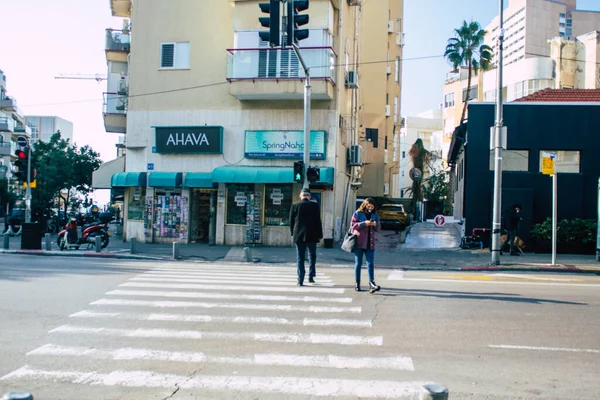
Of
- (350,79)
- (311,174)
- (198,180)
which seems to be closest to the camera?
(311,174)

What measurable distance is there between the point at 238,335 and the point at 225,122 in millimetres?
17987

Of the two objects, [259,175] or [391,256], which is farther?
[259,175]

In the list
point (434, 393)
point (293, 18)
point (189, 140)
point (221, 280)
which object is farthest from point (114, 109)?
point (434, 393)

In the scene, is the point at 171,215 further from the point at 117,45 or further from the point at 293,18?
the point at 293,18

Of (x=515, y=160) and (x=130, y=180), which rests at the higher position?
(x=515, y=160)

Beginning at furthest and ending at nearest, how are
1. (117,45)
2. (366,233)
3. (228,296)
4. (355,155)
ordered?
(117,45) < (355,155) < (366,233) < (228,296)

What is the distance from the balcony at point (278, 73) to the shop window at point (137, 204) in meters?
6.26

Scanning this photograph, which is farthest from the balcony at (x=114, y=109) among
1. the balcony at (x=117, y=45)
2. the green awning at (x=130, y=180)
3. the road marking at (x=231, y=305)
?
the road marking at (x=231, y=305)

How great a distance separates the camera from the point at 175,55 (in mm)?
25172

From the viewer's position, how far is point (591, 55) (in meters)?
53.2

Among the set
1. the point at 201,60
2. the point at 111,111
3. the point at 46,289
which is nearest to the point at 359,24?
the point at 201,60

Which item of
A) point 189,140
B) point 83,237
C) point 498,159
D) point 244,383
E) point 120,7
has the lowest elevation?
point 244,383

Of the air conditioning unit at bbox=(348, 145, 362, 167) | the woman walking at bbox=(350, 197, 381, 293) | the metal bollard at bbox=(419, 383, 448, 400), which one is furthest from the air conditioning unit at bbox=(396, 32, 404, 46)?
the metal bollard at bbox=(419, 383, 448, 400)

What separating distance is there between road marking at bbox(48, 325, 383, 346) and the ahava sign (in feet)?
56.0
